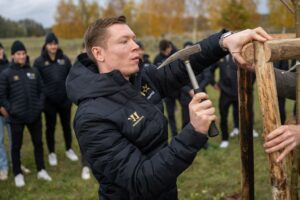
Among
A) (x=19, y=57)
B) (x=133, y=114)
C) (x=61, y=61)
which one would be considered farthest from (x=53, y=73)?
(x=133, y=114)

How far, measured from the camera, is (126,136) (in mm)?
2381

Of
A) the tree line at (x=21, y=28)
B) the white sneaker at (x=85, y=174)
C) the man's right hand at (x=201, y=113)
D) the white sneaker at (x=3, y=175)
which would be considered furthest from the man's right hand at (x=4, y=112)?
the tree line at (x=21, y=28)

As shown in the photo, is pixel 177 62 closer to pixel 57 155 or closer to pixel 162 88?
pixel 162 88

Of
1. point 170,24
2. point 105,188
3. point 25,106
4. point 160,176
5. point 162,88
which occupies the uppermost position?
point 162,88

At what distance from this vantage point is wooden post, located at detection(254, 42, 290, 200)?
220 cm

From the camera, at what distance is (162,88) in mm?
3055

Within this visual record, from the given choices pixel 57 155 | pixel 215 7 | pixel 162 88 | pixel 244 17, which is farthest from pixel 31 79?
pixel 215 7

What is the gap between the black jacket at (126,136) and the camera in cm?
214

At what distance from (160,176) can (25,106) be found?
15.0 ft

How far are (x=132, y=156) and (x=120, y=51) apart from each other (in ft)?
2.23

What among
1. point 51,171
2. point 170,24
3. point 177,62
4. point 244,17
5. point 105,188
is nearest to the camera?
A: point 105,188

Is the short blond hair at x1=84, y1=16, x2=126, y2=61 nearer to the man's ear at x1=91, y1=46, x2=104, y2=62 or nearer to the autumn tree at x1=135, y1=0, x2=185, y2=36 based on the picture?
the man's ear at x1=91, y1=46, x2=104, y2=62

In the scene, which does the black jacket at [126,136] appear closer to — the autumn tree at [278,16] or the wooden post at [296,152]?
the wooden post at [296,152]

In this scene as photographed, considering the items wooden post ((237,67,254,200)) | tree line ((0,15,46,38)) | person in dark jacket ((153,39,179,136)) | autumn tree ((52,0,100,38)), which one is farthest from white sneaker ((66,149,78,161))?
tree line ((0,15,46,38))
